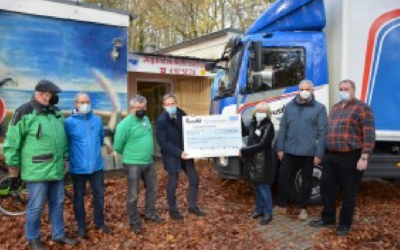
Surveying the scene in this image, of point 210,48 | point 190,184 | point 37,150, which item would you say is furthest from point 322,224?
point 210,48

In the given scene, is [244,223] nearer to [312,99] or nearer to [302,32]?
[312,99]

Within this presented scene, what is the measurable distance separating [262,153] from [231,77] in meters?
1.69

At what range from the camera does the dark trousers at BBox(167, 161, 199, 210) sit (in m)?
5.39

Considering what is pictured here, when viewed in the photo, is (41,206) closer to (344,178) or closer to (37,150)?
(37,150)

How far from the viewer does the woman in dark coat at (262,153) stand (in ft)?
17.1

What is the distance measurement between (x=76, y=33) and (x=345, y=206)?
6868 mm

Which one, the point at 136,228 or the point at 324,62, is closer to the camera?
the point at 136,228

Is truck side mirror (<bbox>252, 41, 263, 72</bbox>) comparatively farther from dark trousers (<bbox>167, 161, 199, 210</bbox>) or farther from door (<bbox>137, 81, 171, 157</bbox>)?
door (<bbox>137, 81, 171, 157</bbox>)

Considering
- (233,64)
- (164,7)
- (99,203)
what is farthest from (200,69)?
(164,7)

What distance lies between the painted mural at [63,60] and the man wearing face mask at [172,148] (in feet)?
13.7

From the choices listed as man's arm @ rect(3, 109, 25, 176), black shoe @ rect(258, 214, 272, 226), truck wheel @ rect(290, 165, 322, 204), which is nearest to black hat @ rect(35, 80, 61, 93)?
man's arm @ rect(3, 109, 25, 176)

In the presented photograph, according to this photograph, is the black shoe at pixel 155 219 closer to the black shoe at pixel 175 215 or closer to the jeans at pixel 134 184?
the black shoe at pixel 175 215

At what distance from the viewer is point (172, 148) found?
5.22 m

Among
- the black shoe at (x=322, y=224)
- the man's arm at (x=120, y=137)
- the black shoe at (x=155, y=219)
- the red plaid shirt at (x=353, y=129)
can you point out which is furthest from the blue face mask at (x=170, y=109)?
the black shoe at (x=322, y=224)
